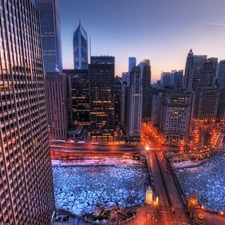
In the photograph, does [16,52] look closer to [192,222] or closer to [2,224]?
[2,224]

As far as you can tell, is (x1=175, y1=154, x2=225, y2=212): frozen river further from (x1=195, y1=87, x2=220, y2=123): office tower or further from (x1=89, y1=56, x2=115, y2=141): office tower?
(x1=195, y1=87, x2=220, y2=123): office tower

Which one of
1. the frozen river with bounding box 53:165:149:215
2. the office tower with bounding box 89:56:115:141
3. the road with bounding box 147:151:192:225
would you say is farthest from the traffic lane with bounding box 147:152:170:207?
the office tower with bounding box 89:56:115:141

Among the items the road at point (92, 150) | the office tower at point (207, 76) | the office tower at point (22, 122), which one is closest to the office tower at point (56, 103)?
the road at point (92, 150)

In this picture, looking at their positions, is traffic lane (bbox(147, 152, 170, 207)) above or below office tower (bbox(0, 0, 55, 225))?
below

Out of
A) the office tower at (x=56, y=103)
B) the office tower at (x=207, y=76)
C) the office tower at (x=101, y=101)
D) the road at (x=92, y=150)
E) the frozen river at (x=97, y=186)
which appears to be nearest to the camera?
the frozen river at (x=97, y=186)

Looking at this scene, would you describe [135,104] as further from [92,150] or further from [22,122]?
[22,122]

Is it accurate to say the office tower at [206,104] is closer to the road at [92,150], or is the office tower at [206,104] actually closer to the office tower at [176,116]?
the office tower at [176,116]

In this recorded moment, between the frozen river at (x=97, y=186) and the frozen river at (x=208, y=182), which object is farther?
the frozen river at (x=208, y=182)
